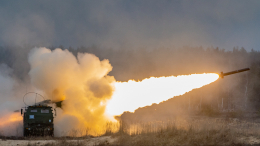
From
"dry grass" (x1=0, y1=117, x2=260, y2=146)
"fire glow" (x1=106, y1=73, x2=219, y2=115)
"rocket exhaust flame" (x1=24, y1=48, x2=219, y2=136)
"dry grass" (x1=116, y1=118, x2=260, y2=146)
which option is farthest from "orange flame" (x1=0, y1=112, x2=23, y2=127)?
"dry grass" (x1=116, y1=118, x2=260, y2=146)

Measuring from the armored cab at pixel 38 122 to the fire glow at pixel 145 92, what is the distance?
7.83m

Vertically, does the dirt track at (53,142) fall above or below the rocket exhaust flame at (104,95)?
below

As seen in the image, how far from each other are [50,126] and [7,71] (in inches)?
2465

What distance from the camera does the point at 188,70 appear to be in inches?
3127

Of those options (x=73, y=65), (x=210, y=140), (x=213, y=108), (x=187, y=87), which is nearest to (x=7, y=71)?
(x=73, y=65)

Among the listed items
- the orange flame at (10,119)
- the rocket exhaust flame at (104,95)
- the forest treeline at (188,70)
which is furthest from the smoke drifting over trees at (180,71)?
the rocket exhaust flame at (104,95)

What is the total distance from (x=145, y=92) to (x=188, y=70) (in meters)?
49.9

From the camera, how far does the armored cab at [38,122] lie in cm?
2544

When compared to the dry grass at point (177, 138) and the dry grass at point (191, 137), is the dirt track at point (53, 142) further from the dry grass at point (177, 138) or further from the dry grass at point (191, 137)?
the dry grass at point (191, 137)

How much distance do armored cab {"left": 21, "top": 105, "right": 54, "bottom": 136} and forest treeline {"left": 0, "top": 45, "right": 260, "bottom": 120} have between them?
3225 cm

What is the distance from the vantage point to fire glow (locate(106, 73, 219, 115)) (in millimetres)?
31188

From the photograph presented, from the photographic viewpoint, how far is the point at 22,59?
3519 inches

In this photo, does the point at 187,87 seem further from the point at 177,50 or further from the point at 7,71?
the point at 7,71

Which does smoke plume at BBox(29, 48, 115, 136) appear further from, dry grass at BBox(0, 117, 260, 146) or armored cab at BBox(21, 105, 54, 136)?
dry grass at BBox(0, 117, 260, 146)
